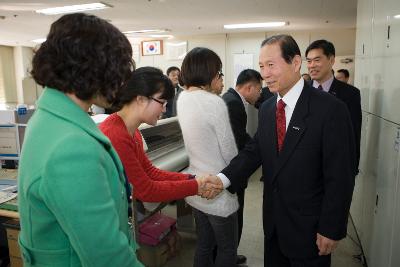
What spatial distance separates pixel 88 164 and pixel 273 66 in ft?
3.47

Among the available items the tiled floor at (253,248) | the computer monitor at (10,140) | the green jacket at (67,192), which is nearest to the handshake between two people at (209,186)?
the green jacket at (67,192)

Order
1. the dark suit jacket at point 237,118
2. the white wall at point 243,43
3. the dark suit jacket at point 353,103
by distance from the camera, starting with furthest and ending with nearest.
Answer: the white wall at point 243,43 → the dark suit jacket at point 353,103 → the dark suit jacket at point 237,118

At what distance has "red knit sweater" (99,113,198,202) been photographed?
130 cm

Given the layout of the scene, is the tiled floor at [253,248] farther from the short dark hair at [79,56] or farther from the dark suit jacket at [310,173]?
the short dark hair at [79,56]

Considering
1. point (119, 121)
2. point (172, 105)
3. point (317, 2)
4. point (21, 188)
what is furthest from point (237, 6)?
point (21, 188)

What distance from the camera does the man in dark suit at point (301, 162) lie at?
133cm

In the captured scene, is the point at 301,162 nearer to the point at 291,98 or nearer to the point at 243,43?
the point at 291,98

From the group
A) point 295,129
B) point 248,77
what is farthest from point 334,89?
point 295,129

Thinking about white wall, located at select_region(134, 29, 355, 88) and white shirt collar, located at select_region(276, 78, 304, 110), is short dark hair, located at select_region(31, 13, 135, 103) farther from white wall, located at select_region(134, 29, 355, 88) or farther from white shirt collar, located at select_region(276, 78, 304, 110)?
white wall, located at select_region(134, 29, 355, 88)

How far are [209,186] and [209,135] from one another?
272mm

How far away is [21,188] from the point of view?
0.75 metres

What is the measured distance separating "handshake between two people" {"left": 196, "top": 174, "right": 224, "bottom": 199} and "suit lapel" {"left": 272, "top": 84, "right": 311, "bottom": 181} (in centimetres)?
38

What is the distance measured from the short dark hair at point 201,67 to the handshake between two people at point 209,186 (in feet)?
1.69

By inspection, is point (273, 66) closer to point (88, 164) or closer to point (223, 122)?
point (223, 122)
